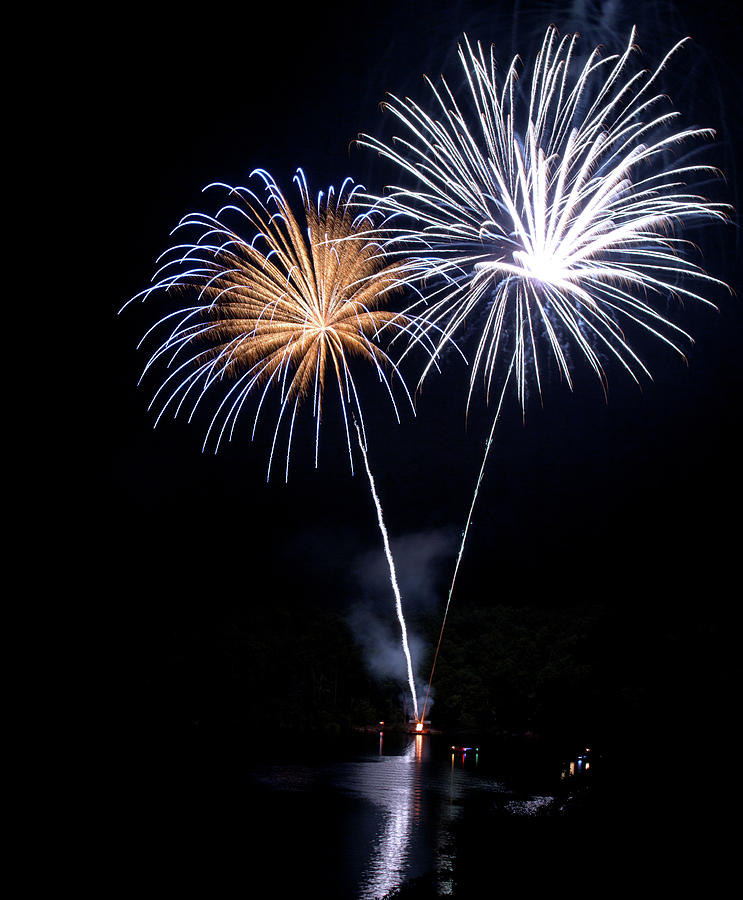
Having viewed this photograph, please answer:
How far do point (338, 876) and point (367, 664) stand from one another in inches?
1621

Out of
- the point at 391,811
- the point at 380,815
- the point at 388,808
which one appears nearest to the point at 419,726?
the point at 388,808

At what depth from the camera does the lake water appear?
1628 centimetres

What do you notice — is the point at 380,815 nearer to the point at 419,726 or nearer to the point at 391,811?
the point at 391,811

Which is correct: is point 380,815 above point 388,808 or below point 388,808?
below

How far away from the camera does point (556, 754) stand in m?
40.1

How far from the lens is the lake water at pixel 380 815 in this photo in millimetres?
16281

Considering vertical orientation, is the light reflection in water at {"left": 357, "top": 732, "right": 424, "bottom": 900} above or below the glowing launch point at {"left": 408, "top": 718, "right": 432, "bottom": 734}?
below

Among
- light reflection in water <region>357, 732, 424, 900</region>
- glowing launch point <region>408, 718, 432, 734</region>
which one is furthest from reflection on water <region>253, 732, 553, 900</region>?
glowing launch point <region>408, 718, 432, 734</region>

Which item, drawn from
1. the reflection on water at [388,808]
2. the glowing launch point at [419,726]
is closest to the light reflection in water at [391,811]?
the reflection on water at [388,808]

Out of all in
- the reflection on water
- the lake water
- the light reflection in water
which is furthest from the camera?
the reflection on water

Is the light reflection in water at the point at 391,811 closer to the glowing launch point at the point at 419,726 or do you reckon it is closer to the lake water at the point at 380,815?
the lake water at the point at 380,815

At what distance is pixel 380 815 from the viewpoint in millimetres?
24578

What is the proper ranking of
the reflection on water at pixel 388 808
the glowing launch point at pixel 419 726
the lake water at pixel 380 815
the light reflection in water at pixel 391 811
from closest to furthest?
the lake water at pixel 380 815, the light reflection in water at pixel 391 811, the reflection on water at pixel 388 808, the glowing launch point at pixel 419 726

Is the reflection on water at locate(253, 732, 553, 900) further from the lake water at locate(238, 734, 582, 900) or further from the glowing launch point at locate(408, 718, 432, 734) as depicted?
the glowing launch point at locate(408, 718, 432, 734)
